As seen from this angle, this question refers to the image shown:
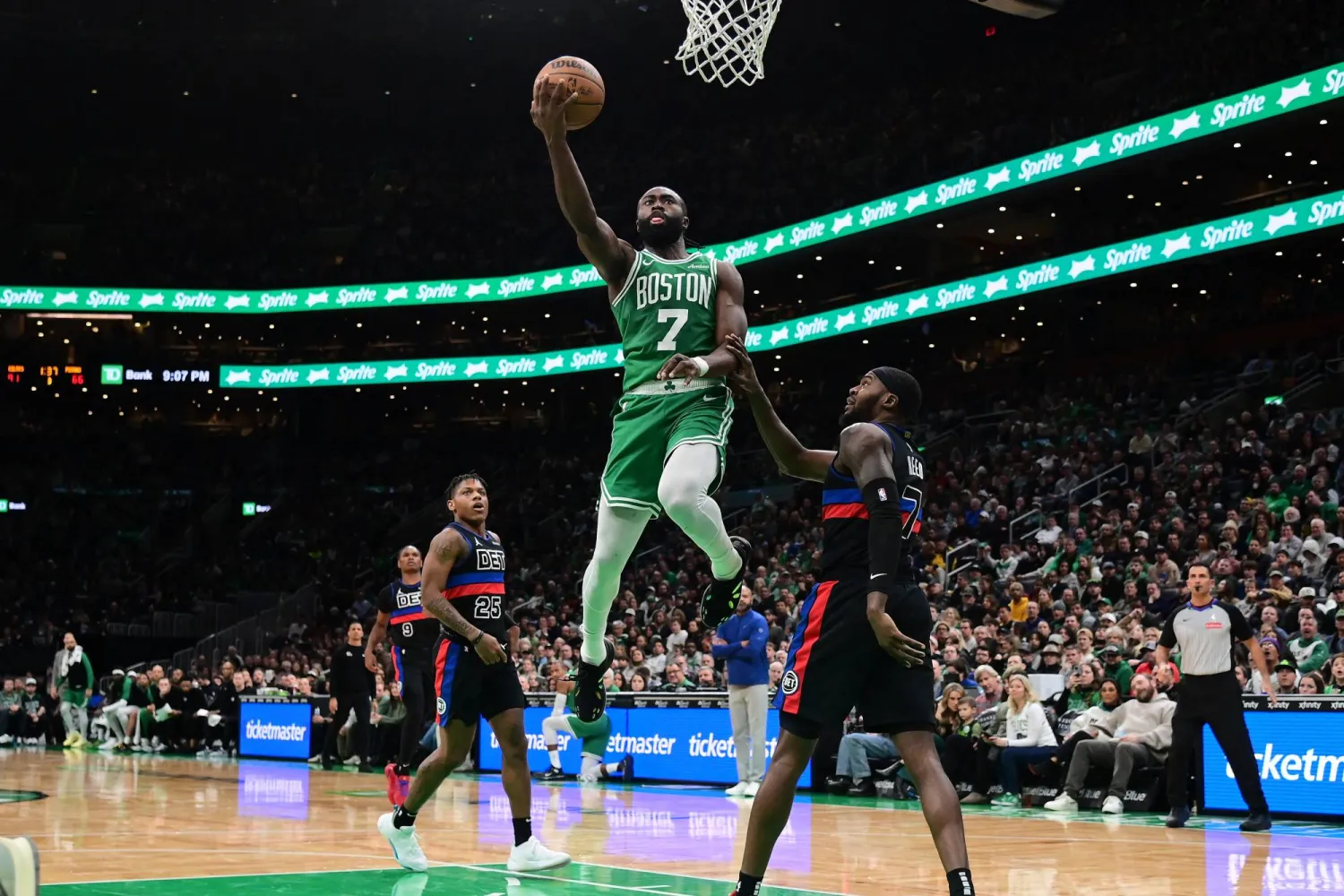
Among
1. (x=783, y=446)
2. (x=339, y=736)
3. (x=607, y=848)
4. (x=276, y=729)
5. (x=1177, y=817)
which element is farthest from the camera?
(x=276, y=729)

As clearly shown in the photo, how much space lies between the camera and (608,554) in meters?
5.97

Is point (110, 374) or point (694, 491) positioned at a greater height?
point (110, 374)

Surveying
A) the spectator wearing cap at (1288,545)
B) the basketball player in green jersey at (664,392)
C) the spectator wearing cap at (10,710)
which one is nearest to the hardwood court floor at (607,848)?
the basketball player in green jersey at (664,392)

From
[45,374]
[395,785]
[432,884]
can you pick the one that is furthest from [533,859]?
[45,374]

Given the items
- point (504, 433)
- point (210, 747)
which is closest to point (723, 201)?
point (504, 433)

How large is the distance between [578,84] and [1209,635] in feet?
25.0

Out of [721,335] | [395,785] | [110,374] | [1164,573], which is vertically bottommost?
[395,785]

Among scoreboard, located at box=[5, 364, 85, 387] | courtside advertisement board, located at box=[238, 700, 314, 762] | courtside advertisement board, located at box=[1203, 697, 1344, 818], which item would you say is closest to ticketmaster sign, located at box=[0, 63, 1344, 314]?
scoreboard, located at box=[5, 364, 85, 387]

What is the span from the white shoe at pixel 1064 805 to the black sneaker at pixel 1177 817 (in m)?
1.56

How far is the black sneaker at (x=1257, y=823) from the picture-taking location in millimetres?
10727

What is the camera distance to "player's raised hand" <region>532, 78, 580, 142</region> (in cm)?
548

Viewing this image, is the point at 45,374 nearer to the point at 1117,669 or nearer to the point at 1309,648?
the point at 1117,669

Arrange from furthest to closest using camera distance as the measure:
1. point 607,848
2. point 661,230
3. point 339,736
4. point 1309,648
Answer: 1. point 339,736
2. point 1309,648
3. point 607,848
4. point 661,230

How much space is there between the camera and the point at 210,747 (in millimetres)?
24469
